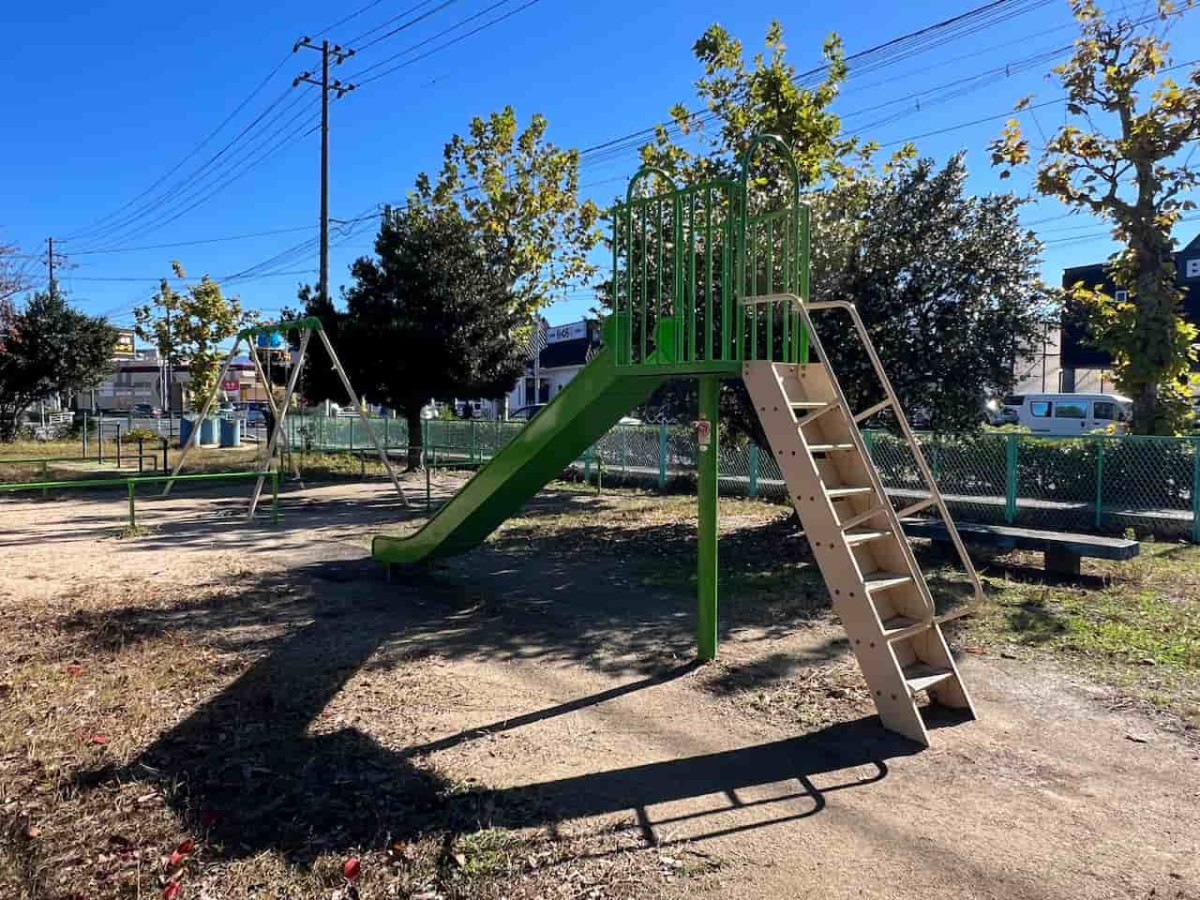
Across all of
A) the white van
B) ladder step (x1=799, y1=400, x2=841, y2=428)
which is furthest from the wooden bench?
the white van

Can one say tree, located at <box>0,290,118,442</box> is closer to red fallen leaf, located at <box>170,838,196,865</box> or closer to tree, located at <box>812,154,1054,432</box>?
tree, located at <box>812,154,1054,432</box>

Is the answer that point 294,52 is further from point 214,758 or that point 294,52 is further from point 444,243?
point 214,758

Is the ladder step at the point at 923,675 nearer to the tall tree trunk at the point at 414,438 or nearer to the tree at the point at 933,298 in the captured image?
the tree at the point at 933,298

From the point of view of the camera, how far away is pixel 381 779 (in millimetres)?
3803

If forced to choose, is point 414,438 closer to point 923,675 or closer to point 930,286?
point 930,286

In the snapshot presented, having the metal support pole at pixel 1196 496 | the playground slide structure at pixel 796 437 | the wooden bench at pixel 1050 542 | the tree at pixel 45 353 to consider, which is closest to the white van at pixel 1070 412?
the metal support pole at pixel 1196 496

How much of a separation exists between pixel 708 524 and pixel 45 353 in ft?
100

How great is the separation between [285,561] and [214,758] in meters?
5.30

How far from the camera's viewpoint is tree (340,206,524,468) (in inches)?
668

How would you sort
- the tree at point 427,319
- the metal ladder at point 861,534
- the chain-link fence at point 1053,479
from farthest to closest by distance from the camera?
the tree at point 427,319, the chain-link fence at point 1053,479, the metal ladder at point 861,534

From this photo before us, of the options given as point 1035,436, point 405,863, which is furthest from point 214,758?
point 1035,436

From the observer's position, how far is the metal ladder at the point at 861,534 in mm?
4277

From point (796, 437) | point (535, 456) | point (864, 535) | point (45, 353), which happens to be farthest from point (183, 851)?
point (45, 353)

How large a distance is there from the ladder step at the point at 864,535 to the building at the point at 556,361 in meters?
40.1
